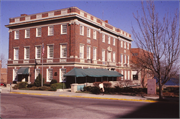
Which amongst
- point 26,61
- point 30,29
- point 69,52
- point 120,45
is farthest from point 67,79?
point 120,45

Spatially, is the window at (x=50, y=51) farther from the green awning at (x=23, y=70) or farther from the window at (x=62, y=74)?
the green awning at (x=23, y=70)

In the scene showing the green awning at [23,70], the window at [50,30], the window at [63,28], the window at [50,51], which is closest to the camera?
the window at [63,28]

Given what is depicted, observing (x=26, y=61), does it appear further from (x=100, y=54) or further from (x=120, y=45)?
(x=120, y=45)

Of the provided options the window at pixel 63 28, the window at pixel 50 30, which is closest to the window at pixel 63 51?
the window at pixel 63 28

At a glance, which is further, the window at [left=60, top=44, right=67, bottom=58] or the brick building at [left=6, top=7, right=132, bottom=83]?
the window at [left=60, top=44, right=67, bottom=58]

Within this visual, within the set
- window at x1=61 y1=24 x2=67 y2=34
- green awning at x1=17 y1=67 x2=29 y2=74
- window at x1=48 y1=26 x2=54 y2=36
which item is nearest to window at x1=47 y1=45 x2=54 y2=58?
window at x1=48 y1=26 x2=54 y2=36

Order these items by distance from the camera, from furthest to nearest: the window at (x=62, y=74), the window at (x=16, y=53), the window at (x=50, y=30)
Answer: the window at (x=16, y=53), the window at (x=50, y=30), the window at (x=62, y=74)

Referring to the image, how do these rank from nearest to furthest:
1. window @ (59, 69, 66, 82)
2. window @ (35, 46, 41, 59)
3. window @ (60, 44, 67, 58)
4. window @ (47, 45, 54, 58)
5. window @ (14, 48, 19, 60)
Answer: window @ (59, 69, 66, 82) → window @ (60, 44, 67, 58) → window @ (47, 45, 54, 58) → window @ (35, 46, 41, 59) → window @ (14, 48, 19, 60)

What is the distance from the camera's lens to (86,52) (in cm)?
3984

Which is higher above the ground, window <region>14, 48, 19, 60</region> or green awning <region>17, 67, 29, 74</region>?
window <region>14, 48, 19, 60</region>

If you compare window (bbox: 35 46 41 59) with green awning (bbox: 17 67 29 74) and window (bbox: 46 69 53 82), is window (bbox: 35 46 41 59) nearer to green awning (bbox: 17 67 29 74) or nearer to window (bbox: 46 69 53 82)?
green awning (bbox: 17 67 29 74)

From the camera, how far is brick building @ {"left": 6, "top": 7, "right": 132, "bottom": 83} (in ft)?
122

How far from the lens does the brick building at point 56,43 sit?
122ft

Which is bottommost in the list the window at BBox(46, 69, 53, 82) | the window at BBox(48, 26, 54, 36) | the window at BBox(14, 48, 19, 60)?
the window at BBox(46, 69, 53, 82)
